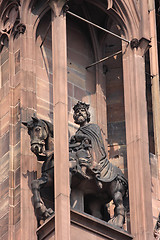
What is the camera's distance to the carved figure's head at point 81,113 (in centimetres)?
2314

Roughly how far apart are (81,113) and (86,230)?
223 centimetres

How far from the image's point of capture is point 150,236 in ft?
72.2

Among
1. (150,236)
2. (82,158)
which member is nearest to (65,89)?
(82,158)

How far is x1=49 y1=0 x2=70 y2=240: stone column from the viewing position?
21266 mm

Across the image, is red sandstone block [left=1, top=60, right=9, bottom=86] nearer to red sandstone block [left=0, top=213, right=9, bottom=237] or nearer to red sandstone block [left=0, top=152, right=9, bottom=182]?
red sandstone block [left=0, top=152, right=9, bottom=182]

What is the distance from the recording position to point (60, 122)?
21953mm

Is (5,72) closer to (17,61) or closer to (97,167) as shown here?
(17,61)

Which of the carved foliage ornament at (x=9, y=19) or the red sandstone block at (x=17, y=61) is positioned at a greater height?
the carved foliage ornament at (x=9, y=19)

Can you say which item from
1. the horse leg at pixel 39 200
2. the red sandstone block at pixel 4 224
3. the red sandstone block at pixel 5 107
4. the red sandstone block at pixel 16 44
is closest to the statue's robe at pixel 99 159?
the horse leg at pixel 39 200

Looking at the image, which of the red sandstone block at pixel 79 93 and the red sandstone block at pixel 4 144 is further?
the red sandstone block at pixel 79 93

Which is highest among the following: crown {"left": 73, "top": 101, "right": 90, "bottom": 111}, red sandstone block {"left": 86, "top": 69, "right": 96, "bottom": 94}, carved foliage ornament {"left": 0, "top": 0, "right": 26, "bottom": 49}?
carved foliage ornament {"left": 0, "top": 0, "right": 26, "bottom": 49}

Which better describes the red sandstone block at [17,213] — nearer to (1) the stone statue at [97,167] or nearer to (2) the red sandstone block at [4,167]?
(2) the red sandstone block at [4,167]

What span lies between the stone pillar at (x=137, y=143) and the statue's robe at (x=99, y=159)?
351 mm

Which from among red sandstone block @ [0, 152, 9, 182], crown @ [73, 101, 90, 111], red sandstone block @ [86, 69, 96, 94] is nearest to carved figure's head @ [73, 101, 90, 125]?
crown @ [73, 101, 90, 111]
